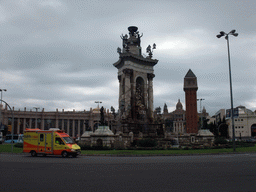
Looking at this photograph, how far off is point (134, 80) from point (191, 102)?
64.2 m

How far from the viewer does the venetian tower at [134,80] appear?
→ 4784 cm

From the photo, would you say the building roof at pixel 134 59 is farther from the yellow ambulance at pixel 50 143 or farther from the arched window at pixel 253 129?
the arched window at pixel 253 129

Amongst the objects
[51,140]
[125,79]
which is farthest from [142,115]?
[51,140]

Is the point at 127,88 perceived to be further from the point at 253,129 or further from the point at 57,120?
the point at 253,129

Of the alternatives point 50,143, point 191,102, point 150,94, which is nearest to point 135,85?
point 150,94

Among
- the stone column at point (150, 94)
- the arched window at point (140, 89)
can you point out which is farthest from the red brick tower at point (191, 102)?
the arched window at point (140, 89)

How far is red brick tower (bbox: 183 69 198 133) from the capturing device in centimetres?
10600

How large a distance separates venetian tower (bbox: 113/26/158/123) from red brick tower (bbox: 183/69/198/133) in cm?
5886

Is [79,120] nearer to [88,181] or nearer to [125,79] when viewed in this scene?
[125,79]

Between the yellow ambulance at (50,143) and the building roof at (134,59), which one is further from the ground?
the building roof at (134,59)

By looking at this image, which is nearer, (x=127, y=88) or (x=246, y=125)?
(x=127, y=88)

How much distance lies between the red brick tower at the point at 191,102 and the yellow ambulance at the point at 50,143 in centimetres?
8616

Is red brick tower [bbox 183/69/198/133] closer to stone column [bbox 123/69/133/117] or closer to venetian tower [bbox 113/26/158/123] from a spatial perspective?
venetian tower [bbox 113/26/158/123]

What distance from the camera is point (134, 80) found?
162 feet
